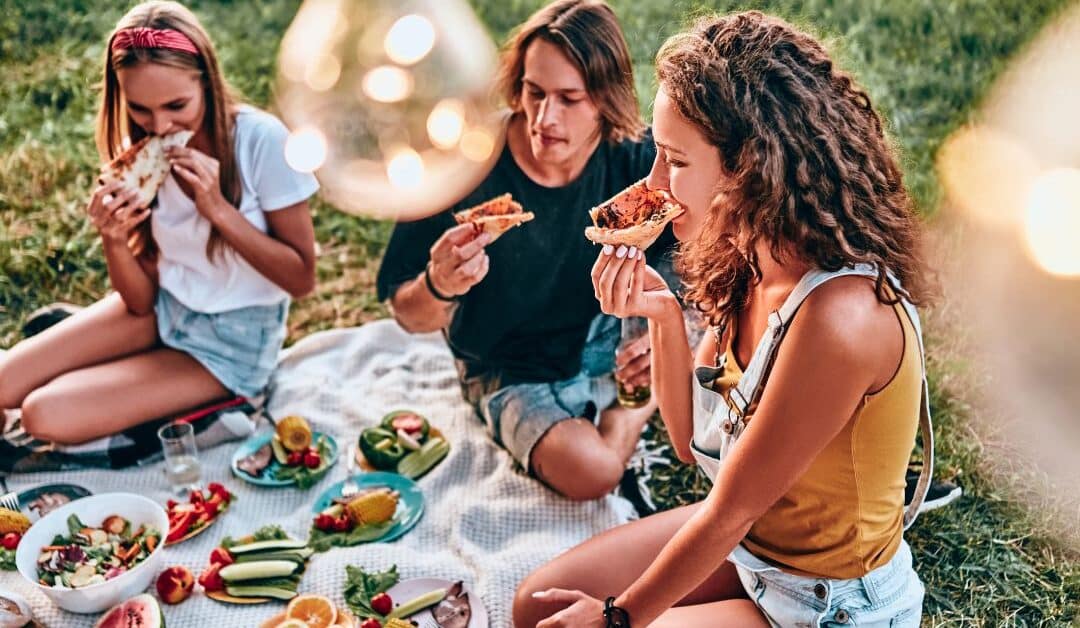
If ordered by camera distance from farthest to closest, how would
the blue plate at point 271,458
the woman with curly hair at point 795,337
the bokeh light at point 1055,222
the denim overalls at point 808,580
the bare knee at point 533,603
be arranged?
1. the bokeh light at point 1055,222
2. the blue plate at point 271,458
3. the bare knee at point 533,603
4. the denim overalls at point 808,580
5. the woman with curly hair at point 795,337

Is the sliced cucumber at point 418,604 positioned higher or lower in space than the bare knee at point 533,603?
lower

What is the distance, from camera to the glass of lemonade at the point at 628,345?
3467 millimetres

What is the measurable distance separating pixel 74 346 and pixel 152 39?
140 centimetres

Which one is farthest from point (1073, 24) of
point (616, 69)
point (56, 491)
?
point (56, 491)

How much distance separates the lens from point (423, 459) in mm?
3795

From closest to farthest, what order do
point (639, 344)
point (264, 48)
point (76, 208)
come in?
point (639, 344)
point (76, 208)
point (264, 48)

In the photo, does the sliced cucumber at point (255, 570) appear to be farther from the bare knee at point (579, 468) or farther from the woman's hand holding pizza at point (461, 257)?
the woman's hand holding pizza at point (461, 257)

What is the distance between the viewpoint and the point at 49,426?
147 inches

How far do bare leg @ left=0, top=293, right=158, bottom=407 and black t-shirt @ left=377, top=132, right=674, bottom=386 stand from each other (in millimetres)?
1191

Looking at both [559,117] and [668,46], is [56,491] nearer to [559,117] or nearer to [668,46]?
[559,117]

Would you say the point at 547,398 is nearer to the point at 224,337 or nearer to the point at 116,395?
the point at 224,337

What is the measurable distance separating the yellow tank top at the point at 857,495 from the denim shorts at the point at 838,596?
33 mm

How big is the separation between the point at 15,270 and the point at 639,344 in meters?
3.68

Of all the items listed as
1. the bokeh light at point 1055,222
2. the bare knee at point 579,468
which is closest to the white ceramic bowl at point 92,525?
the bare knee at point 579,468
